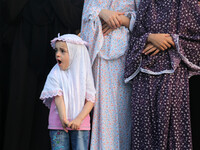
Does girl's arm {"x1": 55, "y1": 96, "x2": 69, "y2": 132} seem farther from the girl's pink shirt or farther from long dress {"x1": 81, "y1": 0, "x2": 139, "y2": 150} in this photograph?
long dress {"x1": 81, "y1": 0, "x2": 139, "y2": 150}

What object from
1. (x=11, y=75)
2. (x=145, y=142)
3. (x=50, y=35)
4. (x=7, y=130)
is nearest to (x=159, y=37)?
(x=145, y=142)

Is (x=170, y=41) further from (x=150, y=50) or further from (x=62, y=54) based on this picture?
(x=62, y=54)

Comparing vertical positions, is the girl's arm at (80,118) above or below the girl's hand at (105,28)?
below

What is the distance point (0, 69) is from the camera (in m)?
2.29

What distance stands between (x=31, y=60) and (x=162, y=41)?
998 mm

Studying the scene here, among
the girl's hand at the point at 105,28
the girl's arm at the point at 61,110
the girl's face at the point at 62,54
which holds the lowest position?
the girl's arm at the point at 61,110

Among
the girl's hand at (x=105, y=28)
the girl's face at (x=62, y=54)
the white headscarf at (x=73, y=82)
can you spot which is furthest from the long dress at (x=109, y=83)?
the girl's face at (x=62, y=54)

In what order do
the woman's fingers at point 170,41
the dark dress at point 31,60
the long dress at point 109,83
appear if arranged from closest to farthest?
the woman's fingers at point 170,41 → the long dress at point 109,83 → the dark dress at point 31,60

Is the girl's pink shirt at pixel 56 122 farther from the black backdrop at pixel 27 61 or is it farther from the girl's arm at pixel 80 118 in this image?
the black backdrop at pixel 27 61

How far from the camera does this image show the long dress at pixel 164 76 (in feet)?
5.53

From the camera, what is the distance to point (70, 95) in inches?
70.3

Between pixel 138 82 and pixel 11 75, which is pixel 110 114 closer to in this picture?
pixel 138 82

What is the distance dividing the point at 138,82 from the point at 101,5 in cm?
63

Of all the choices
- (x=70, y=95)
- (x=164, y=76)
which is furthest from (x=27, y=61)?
(x=164, y=76)
